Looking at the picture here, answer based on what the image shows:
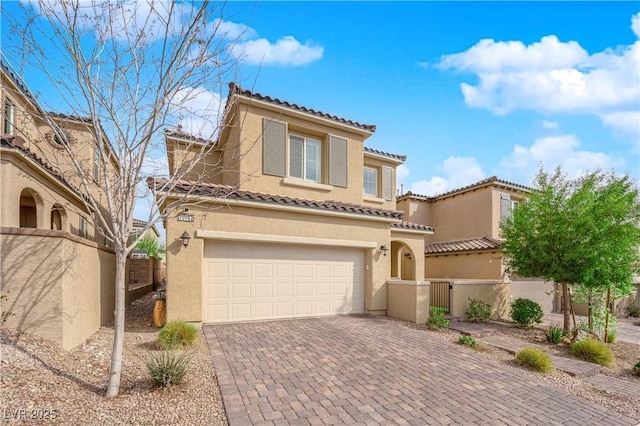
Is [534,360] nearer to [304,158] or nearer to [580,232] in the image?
[580,232]

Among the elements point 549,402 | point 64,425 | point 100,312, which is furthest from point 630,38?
point 100,312

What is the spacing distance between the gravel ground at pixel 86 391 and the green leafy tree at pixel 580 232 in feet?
38.1

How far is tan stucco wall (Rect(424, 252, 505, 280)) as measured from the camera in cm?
1608

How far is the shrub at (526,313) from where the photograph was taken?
12.4m

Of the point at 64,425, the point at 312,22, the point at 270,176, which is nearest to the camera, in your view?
the point at 64,425

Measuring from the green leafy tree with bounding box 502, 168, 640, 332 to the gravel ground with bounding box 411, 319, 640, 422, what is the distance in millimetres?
1594

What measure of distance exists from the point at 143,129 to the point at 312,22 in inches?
214

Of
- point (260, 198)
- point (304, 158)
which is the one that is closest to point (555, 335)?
point (260, 198)

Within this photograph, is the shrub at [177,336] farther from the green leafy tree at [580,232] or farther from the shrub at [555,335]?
the green leafy tree at [580,232]

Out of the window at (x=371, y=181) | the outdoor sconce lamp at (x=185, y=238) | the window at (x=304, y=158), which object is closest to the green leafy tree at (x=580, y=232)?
the window at (x=371, y=181)

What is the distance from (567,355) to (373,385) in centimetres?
701

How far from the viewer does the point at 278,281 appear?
1070cm

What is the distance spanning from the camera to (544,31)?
1023 centimetres

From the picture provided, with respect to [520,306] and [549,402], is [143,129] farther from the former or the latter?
[520,306]
